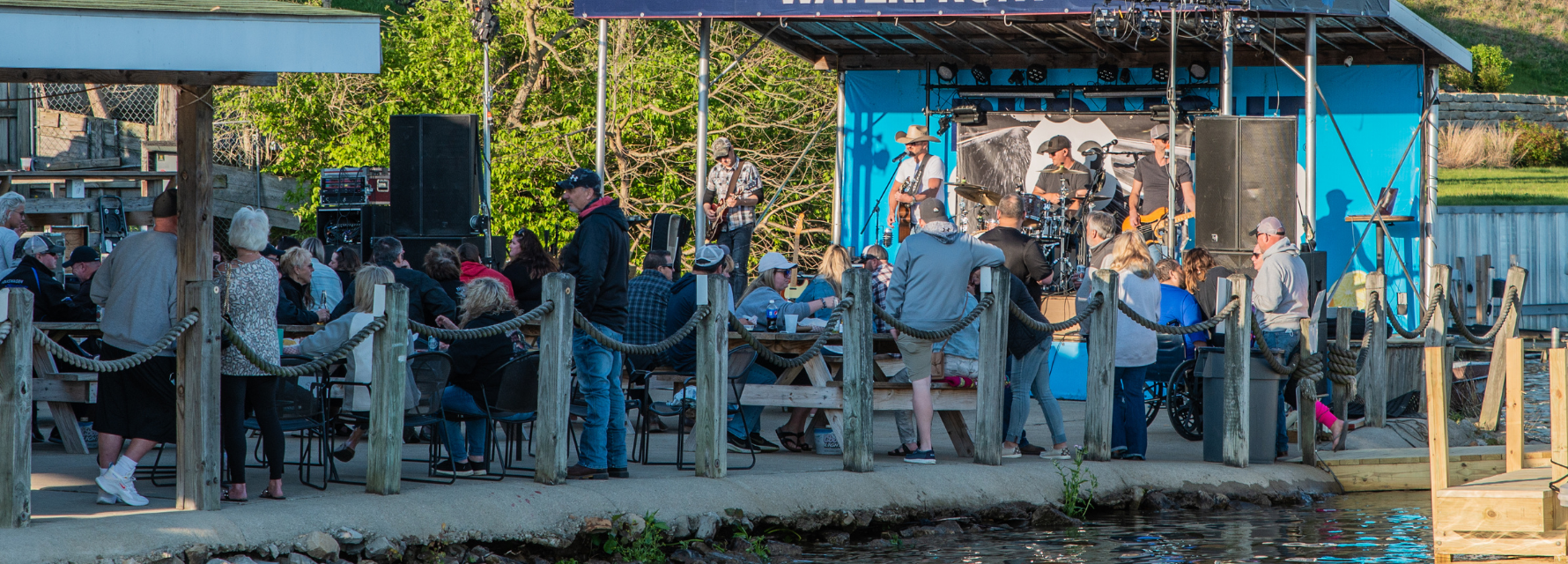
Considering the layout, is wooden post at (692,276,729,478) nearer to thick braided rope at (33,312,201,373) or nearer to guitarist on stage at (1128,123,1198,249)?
thick braided rope at (33,312,201,373)

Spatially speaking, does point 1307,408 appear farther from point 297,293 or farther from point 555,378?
point 297,293

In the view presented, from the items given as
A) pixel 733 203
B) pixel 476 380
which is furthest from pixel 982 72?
pixel 476 380

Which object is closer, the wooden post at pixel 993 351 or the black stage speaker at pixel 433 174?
the wooden post at pixel 993 351

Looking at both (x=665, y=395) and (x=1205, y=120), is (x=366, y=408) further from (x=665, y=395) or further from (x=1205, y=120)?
(x=1205, y=120)

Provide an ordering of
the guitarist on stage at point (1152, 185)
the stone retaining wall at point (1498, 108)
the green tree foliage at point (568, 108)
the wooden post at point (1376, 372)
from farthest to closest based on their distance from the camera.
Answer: the stone retaining wall at point (1498, 108)
the green tree foliage at point (568, 108)
the guitarist on stage at point (1152, 185)
the wooden post at point (1376, 372)

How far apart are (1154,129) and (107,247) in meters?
11.0

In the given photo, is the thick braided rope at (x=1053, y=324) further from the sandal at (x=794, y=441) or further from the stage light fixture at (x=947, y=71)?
the stage light fixture at (x=947, y=71)

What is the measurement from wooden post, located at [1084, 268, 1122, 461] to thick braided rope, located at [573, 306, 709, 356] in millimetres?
2221

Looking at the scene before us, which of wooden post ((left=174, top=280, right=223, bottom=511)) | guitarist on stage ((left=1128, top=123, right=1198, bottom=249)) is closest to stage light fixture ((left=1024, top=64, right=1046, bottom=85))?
guitarist on stage ((left=1128, top=123, right=1198, bottom=249))

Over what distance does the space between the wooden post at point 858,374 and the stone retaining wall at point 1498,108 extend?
86.7 ft

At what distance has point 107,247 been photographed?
16.6 m

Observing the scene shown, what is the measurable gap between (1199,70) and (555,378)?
10.7 m

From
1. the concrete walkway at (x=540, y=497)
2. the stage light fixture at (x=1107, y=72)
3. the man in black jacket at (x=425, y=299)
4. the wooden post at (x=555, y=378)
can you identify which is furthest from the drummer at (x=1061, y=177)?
the wooden post at (x=555, y=378)

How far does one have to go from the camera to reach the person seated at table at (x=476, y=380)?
6.91 m
